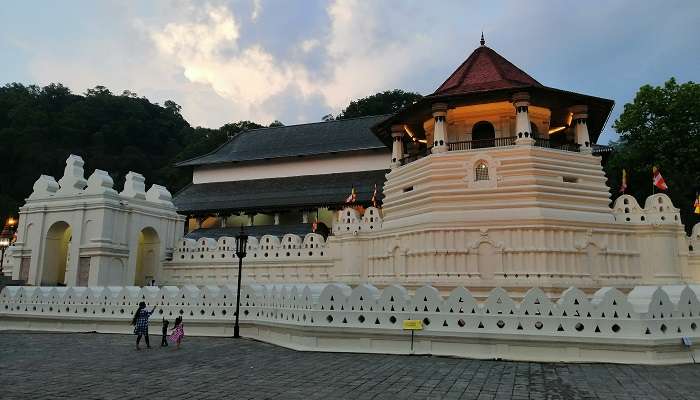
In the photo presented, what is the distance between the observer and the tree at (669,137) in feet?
112

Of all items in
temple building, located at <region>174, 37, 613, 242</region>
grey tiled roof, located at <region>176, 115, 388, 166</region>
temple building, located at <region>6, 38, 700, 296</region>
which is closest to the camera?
temple building, located at <region>6, 38, 700, 296</region>

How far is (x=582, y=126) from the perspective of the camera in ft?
72.6

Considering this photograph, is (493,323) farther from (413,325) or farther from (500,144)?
(500,144)

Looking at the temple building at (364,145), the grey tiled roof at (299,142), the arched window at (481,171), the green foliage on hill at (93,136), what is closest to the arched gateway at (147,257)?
the temple building at (364,145)

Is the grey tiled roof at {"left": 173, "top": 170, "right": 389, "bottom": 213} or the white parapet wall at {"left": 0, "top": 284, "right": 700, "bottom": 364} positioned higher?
the grey tiled roof at {"left": 173, "top": 170, "right": 389, "bottom": 213}

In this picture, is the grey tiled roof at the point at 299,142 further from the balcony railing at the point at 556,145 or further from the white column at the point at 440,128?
the balcony railing at the point at 556,145

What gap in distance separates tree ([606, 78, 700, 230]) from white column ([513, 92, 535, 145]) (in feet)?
61.6

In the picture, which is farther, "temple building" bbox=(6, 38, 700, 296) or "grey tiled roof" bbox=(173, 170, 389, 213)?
"grey tiled roof" bbox=(173, 170, 389, 213)

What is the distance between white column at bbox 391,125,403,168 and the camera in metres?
24.7

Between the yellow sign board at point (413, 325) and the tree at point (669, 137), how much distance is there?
28.7m

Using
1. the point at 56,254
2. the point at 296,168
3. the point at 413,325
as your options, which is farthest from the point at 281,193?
the point at 413,325

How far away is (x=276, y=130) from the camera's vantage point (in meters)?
46.4

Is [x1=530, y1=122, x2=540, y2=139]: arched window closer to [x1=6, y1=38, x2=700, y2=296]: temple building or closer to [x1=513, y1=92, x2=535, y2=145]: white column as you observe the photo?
[x1=6, y1=38, x2=700, y2=296]: temple building

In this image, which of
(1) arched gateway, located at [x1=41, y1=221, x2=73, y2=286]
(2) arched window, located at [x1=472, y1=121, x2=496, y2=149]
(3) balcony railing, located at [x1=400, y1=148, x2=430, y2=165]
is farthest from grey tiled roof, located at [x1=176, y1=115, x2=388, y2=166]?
(1) arched gateway, located at [x1=41, y1=221, x2=73, y2=286]
